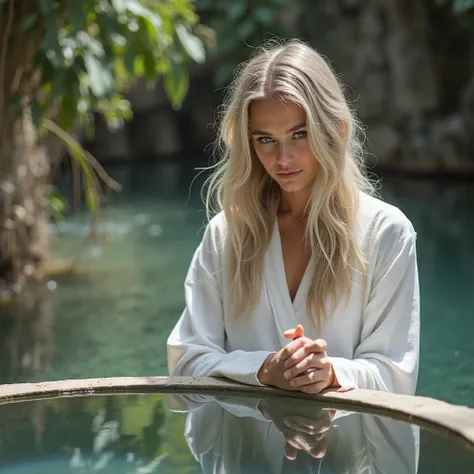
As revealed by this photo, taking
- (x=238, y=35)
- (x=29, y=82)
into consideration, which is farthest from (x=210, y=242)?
(x=238, y=35)

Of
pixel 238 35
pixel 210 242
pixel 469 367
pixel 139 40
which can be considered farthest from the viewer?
pixel 238 35

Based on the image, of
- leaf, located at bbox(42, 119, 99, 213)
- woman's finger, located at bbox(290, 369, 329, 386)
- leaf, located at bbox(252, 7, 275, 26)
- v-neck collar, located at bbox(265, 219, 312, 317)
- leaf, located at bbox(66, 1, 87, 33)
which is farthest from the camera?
leaf, located at bbox(252, 7, 275, 26)

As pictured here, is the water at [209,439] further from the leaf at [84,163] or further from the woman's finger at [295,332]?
the leaf at [84,163]

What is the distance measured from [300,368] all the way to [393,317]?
0.30m

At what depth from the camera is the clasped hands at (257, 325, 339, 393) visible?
5.89 feet

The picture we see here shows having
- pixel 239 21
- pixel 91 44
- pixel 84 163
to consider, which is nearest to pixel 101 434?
pixel 91 44

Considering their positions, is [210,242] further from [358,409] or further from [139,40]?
[139,40]

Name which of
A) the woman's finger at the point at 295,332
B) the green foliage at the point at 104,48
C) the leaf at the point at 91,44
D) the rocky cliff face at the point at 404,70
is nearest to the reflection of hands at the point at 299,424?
the woman's finger at the point at 295,332

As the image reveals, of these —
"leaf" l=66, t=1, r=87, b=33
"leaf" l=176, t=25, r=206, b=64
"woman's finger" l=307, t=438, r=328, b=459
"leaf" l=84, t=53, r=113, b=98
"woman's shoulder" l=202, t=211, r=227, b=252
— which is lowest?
"woman's finger" l=307, t=438, r=328, b=459

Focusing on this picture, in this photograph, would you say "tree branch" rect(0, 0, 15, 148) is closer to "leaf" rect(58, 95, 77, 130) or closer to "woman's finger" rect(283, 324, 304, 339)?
"leaf" rect(58, 95, 77, 130)

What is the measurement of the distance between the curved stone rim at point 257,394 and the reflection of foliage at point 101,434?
0.08 ft

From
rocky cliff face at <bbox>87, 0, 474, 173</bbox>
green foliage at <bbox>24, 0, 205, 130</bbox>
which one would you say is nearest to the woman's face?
green foliage at <bbox>24, 0, 205, 130</bbox>

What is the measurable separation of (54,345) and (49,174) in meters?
1.86

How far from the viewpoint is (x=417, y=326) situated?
2.04m
